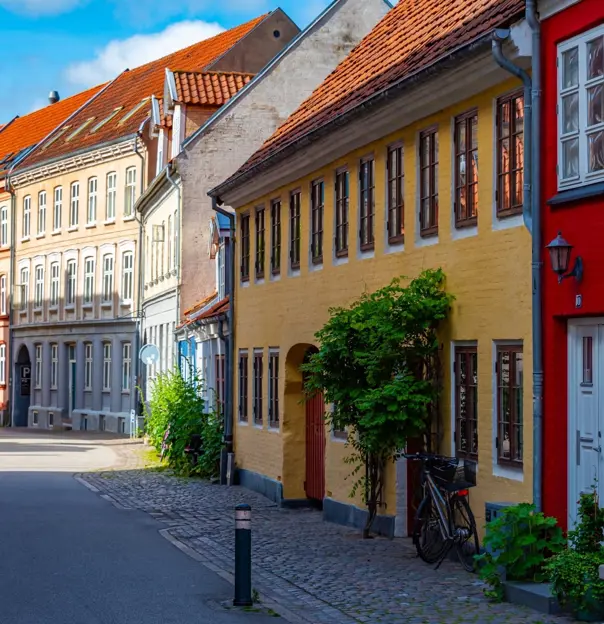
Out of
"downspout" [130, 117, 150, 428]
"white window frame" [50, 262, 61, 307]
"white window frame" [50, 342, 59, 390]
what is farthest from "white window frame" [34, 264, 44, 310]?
"downspout" [130, 117, 150, 428]

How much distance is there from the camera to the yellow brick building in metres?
13.7

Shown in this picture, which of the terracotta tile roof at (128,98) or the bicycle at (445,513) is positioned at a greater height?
the terracotta tile roof at (128,98)

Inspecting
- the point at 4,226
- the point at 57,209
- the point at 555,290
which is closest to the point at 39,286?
the point at 57,209

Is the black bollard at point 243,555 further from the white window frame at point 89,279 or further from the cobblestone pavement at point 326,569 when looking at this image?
the white window frame at point 89,279

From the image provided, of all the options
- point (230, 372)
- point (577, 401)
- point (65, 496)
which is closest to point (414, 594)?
point (577, 401)

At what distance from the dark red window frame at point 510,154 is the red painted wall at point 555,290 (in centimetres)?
74

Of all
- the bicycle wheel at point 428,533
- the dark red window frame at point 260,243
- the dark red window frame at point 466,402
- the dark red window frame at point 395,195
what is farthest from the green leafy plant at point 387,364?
the dark red window frame at point 260,243

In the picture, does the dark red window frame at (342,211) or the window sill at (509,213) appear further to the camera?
the dark red window frame at (342,211)

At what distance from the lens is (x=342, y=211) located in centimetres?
1953

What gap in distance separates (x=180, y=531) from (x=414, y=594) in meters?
6.39

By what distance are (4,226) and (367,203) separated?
145 ft

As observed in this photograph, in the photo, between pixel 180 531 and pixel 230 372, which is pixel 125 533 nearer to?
pixel 180 531

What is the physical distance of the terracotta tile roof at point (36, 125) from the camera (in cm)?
6156

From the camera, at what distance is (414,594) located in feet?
39.8
